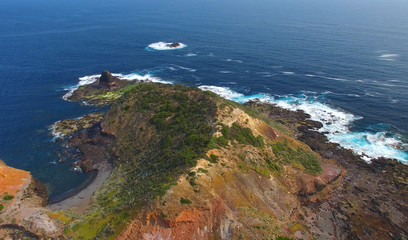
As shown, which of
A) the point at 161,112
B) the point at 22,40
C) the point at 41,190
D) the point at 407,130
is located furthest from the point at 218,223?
the point at 22,40

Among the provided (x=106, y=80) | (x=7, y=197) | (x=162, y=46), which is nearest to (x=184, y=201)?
(x=7, y=197)

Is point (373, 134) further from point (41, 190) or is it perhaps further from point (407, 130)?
point (41, 190)

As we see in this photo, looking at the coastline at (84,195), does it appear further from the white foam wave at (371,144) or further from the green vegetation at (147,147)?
the white foam wave at (371,144)

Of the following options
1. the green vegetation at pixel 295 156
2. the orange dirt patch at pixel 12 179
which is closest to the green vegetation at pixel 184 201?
the green vegetation at pixel 295 156

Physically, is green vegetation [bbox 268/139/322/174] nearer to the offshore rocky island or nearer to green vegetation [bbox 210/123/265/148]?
the offshore rocky island

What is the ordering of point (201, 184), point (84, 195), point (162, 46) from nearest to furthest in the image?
1. point (201, 184)
2. point (84, 195)
3. point (162, 46)

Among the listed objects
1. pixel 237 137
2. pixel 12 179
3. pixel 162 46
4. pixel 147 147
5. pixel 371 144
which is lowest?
pixel 12 179

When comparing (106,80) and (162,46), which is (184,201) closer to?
(106,80)
